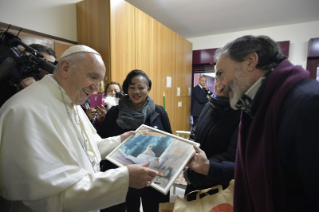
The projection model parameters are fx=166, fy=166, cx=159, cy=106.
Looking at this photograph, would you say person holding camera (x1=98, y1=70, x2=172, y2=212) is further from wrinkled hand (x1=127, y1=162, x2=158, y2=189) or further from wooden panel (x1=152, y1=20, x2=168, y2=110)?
wooden panel (x1=152, y1=20, x2=168, y2=110)

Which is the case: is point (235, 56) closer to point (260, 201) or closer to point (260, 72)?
point (260, 72)

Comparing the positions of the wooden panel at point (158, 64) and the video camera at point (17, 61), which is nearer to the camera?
the video camera at point (17, 61)

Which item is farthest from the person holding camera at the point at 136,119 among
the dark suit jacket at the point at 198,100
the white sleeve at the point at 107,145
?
the dark suit jacket at the point at 198,100

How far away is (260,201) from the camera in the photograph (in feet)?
2.13

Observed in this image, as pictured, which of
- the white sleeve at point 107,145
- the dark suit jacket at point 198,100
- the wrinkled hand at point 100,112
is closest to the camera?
the white sleeve at point 107,145

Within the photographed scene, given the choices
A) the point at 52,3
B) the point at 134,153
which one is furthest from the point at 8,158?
the point at 52,3

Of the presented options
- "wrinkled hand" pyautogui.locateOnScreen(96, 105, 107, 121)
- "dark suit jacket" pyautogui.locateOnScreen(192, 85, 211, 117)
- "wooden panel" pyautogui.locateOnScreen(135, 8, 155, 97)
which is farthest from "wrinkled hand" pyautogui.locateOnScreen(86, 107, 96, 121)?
"dark suit jacket" pyautogui.locateOnScreen(192, 85, 211, 117)

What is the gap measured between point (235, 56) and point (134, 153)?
2.29 ft

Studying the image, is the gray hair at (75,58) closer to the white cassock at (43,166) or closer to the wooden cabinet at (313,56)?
the white cassock at (43,166)

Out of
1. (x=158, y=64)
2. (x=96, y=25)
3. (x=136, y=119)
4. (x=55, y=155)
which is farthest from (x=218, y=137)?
(x=158, y=64)

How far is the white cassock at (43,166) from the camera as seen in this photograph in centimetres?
63

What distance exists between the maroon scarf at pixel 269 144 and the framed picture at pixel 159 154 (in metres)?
A: 0.30

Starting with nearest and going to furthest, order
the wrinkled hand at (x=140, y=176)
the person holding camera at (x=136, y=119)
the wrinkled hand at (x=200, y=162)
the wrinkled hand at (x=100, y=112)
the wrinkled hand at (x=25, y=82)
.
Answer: the wrinkled hand at (x=140, y=176) < the wrinkled hand at (x=200, y=162) < the wrinkled hand at (x=25, y=82) < the person holding camera at (x=136, y=119) < the wrinkled hand at (x=100, y=112)

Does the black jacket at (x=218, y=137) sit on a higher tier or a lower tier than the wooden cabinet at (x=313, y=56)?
lower
